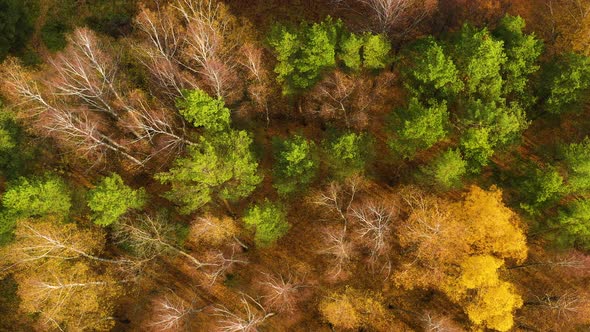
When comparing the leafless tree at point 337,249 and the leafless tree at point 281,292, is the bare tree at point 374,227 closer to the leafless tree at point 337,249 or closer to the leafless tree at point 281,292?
the leafless tree at point 337,249

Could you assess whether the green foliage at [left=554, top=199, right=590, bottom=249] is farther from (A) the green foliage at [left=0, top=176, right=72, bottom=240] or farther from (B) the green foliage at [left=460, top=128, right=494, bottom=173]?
(A) the green foliage at [left=0, top=176, right=72, bottom=240]

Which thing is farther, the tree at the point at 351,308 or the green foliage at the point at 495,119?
the tree at the point at 351,308

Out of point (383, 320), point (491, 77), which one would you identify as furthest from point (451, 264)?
point (491, 77)

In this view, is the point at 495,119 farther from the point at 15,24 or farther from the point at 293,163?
the point at 15,24

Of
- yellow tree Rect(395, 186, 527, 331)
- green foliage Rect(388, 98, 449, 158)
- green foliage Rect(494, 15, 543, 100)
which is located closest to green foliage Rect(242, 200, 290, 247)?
yellow tree Rect(395, 186, 527, 331)

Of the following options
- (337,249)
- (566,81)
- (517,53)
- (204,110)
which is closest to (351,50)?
(204,110)

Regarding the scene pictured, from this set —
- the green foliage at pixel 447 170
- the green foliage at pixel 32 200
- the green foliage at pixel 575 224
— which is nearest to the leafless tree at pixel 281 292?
the green foliage at pixel 447 170

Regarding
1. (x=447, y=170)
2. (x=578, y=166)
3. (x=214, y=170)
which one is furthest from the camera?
(x=447, y=170)
